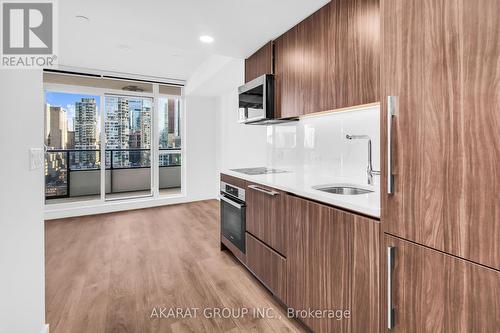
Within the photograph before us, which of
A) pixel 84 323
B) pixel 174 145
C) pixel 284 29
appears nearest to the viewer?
pixel 84 323

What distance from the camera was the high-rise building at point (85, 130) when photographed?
4938mm

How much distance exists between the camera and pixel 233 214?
2.76m

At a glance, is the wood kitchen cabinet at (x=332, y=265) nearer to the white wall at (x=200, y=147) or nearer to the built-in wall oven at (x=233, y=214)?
the built-in wall oven at (x=233, y=214)

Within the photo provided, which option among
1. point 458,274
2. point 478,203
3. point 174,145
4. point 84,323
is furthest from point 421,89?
point 174,145

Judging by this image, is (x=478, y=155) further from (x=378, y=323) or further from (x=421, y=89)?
(x=378, y=323)

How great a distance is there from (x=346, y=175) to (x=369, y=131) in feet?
1.38

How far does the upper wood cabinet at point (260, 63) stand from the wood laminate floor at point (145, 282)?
6.87 ft

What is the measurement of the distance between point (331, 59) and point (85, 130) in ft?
16.4

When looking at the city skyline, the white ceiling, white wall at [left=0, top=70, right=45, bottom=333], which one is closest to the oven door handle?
white wall at [left=0, top=70, right=45, bottom=333]

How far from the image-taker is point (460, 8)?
89 cm

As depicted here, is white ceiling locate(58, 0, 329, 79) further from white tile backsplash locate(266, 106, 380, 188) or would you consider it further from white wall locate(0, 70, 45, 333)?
white wall locate(0, 70, 45, 333)

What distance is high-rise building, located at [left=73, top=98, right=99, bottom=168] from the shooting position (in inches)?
194

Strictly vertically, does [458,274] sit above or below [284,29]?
below

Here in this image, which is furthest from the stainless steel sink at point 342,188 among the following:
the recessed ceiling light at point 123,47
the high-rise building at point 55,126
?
the high-rise building at point 55,126
